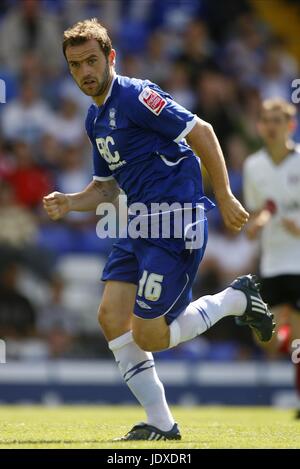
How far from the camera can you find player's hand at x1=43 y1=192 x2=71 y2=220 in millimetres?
6094

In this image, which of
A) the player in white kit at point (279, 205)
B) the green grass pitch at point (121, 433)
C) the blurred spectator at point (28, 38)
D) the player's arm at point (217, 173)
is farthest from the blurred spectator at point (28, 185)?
the player's arm at point (217, 173)

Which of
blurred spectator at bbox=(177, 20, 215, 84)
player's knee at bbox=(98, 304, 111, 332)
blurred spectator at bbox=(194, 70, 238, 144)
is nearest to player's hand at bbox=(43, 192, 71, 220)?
player's knee at bbox=(98, 304, 111, 332)

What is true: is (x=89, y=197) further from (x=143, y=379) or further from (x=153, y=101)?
(x=143, y=379)

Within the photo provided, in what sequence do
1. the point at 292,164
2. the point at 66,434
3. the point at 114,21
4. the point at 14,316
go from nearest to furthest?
the point at 66,434
the point at 292,164
the point at 14,316
the point at 114,21

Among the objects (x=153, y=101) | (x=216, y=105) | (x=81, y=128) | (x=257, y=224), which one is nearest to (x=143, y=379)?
(x=153, y=101)

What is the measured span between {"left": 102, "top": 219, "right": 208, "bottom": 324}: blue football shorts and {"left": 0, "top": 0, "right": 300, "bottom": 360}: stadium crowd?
6287 millimetres

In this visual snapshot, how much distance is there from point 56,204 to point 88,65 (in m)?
0.80

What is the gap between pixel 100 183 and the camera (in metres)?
6.66

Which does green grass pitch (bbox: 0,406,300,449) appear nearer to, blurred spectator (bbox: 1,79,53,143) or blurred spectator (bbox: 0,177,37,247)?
blurred spectator (bbox: 0,177,37,247)

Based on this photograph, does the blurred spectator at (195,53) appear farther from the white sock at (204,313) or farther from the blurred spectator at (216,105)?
the white sock at (204,313)

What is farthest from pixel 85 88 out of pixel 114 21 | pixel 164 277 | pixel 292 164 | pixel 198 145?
pixel 114 21

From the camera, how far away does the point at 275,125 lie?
9.59 meters

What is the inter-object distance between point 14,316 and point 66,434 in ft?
21.2
